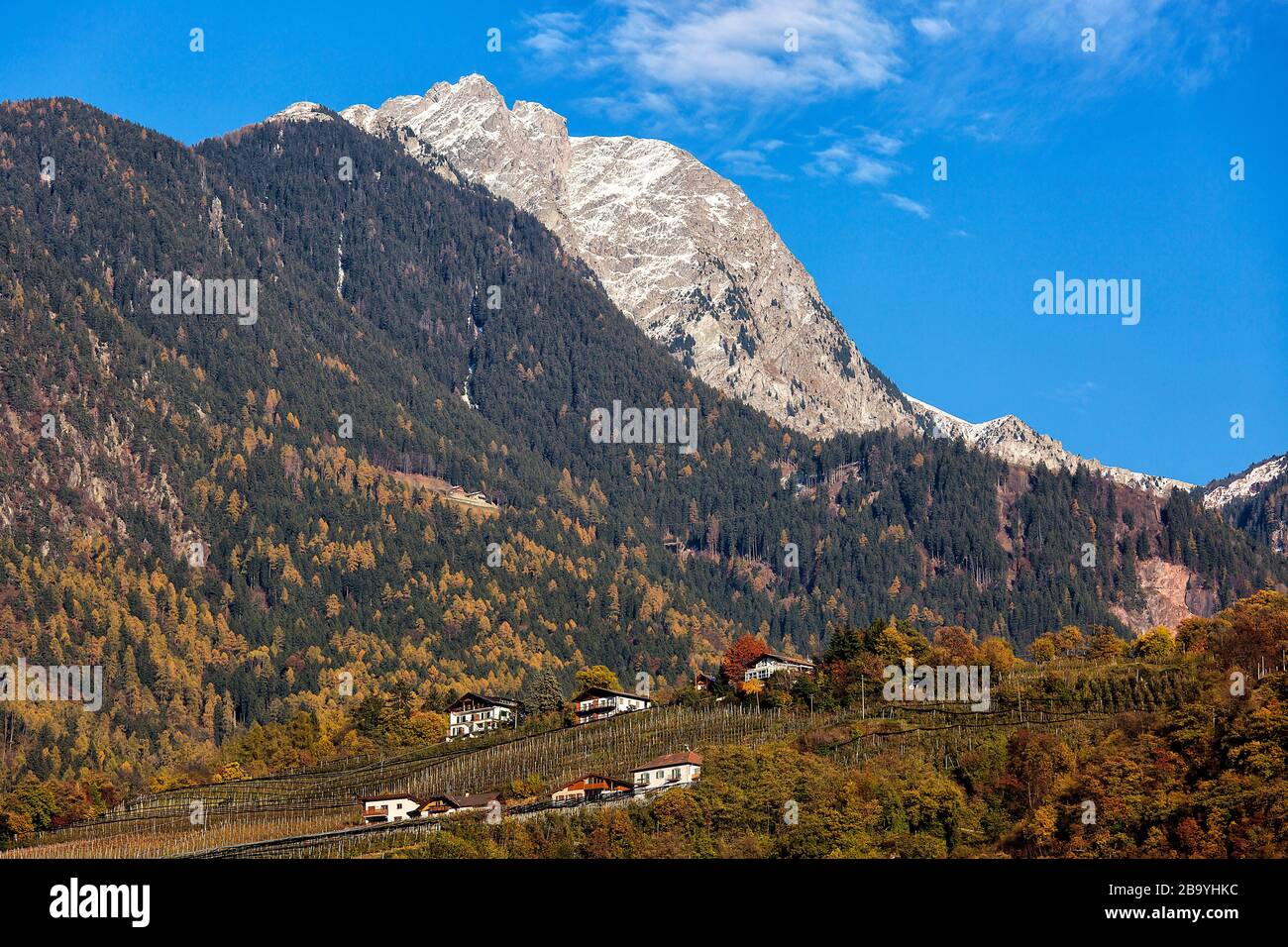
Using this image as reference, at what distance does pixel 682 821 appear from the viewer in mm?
159875

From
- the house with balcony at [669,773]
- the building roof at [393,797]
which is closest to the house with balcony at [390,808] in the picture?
the building roof at [393,797]

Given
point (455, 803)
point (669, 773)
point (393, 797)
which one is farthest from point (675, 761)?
point (393, 797)

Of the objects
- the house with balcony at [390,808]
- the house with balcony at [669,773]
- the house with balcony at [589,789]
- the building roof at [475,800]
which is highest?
the house with balcony at [669,773]

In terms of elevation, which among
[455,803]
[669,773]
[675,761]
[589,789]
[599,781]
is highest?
[675,761]

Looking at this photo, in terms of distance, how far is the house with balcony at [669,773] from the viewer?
584 feet

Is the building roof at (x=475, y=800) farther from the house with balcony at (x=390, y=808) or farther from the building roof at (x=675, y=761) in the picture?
the building roof at (x=675, y=761)

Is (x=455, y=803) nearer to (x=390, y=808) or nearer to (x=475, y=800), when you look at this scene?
(x=475, y=800)

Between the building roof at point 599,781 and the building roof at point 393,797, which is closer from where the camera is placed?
the building roof at point 599,781

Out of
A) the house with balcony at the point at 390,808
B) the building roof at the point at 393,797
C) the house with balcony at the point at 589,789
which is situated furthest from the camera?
the building roof at the point at 393,797

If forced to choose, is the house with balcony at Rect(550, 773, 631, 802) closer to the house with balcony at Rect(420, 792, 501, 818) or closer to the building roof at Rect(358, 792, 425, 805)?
the house with balcony at Rect(420, 792, 501, 818)

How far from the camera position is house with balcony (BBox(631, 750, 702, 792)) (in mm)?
178000

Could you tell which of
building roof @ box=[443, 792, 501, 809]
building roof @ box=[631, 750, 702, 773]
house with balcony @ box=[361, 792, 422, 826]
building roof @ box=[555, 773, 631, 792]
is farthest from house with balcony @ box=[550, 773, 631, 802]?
house with balcony @ box=[361, 792, 422, 826]

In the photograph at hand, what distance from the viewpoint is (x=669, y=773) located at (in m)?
180
